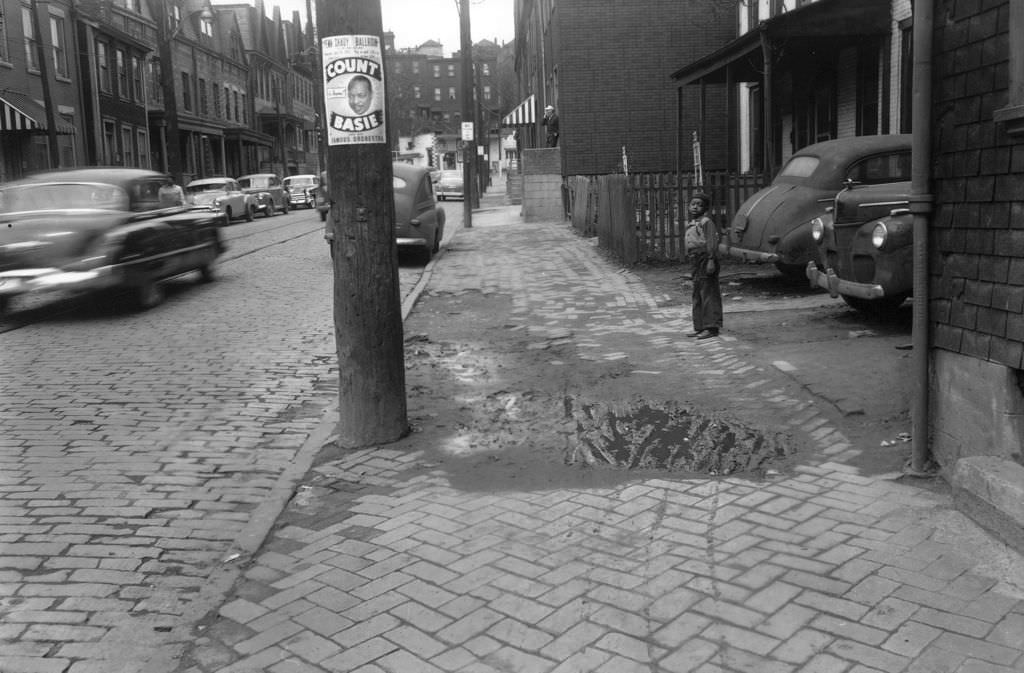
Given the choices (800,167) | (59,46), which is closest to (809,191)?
(800,167)

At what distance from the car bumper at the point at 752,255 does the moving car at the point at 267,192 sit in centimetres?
2853

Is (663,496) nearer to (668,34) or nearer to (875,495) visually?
(875,495)

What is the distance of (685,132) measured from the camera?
26.8 m

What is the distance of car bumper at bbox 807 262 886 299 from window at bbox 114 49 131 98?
35443 mm

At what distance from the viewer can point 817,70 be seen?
19672mm

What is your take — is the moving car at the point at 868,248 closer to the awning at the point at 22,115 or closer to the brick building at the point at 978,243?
the brick building at the point at 978,243

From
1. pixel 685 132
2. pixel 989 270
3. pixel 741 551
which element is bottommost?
pixel 741 551

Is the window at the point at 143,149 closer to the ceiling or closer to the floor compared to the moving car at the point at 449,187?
closer to the ceiling

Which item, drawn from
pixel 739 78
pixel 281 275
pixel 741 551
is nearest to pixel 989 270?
pixel 741 551

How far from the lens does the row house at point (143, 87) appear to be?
97.8 feet

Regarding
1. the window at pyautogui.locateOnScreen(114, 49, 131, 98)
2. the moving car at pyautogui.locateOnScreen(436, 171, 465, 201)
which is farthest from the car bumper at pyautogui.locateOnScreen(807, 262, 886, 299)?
the moving car at pyautogui.locateOnScreen(436, 171, 465, 201)

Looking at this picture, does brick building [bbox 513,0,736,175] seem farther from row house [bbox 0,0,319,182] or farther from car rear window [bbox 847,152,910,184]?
car rear window [bbox 847,152,910,184]

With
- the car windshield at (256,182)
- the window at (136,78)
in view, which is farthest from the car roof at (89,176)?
the window at (136,78)

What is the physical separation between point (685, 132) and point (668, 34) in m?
2.68
